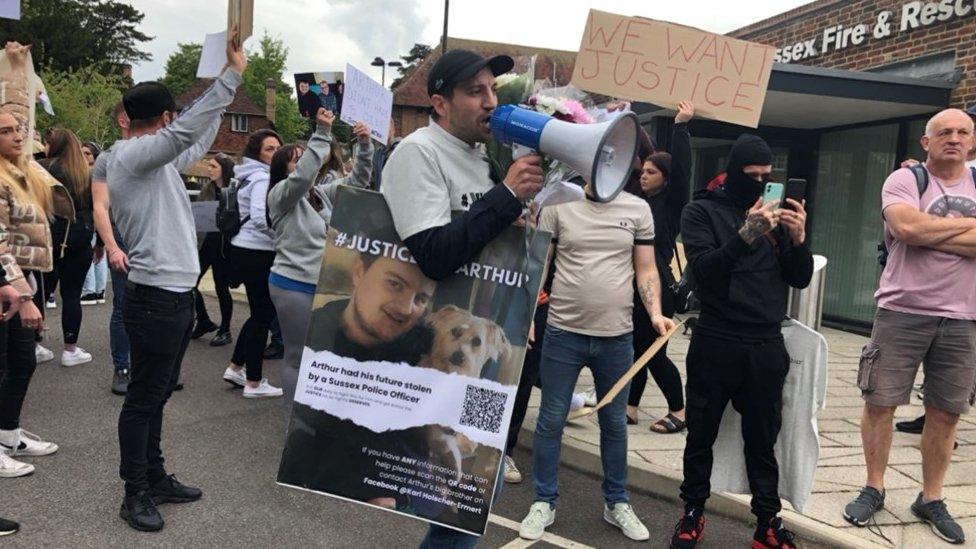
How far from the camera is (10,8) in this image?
3.70 metres

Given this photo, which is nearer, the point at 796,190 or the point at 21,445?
the point at 796,190

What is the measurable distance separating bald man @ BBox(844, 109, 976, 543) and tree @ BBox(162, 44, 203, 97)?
234 ft

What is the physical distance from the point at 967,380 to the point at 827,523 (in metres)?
0.98

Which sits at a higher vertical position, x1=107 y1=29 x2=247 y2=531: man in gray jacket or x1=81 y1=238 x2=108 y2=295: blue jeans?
x1=107 y1=29 x2=247 y2=531: man in gray jacket

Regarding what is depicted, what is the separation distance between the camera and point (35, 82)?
486 centimetres

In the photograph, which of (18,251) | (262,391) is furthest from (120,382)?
(18,251)

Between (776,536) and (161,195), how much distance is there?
3.18 m

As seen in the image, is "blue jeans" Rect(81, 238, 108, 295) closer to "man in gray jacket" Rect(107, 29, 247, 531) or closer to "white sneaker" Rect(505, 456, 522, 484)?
"man in gray jacket" Rect(107, 29, 247, 531)

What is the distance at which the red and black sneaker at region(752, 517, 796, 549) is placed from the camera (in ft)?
10.5

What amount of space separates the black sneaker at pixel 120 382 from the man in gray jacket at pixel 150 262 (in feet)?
7.31

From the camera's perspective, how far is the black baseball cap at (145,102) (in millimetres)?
3201

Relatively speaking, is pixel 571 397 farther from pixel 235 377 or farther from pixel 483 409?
pixel 235 377

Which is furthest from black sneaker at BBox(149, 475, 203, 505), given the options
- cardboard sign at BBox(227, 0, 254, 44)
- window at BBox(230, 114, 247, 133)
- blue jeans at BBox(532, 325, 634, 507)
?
window at BBox(230, 114, 247, 133)

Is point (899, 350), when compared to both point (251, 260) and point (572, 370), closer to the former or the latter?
point (572, 370)
